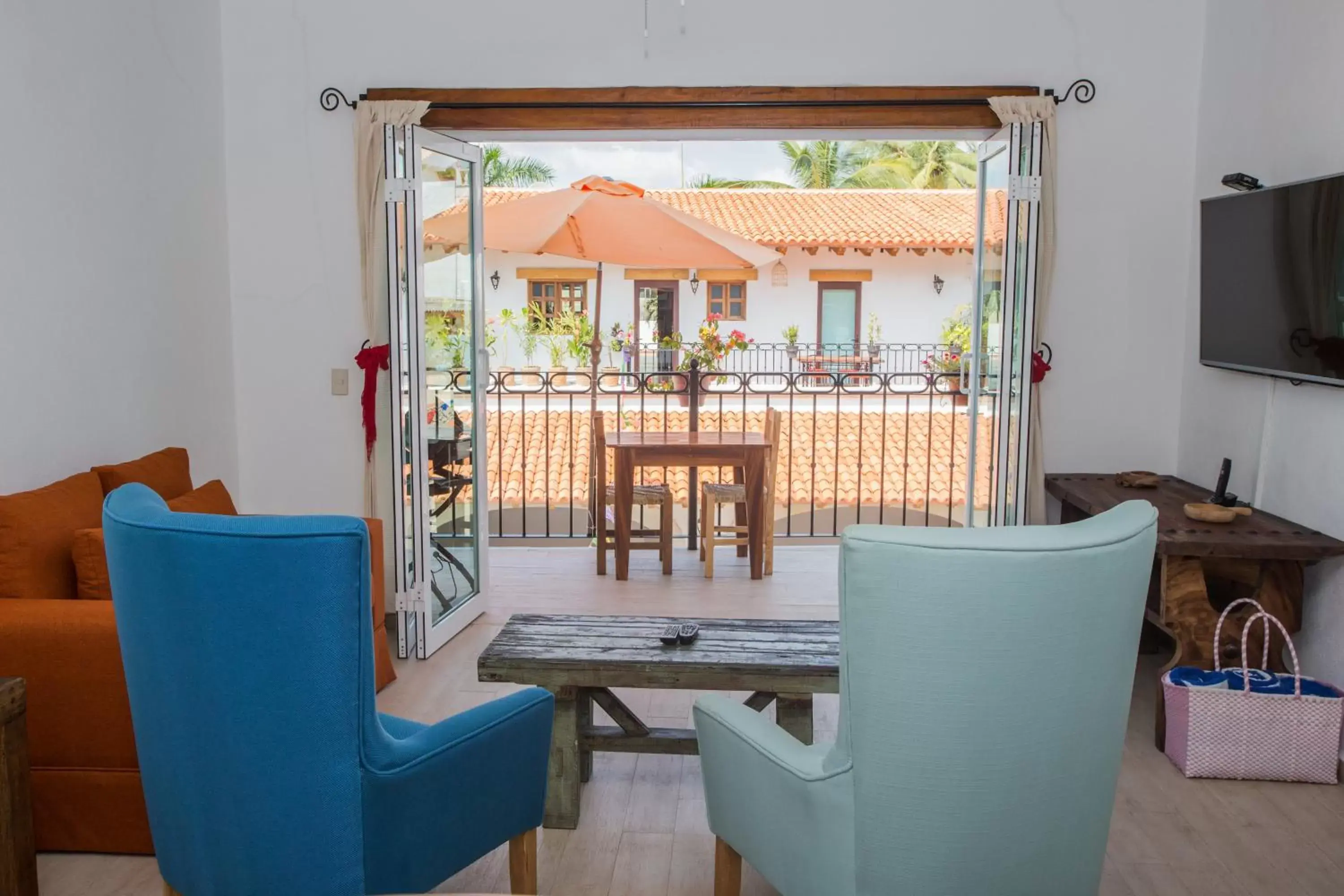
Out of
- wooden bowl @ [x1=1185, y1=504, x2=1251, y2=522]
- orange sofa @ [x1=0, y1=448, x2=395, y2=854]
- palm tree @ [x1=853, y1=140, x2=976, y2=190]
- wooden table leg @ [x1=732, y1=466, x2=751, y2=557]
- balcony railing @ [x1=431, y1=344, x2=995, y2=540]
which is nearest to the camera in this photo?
orange sofa @ [x1=0, y1=448, x2=395, y2=854]

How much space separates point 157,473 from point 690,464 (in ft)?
8.63

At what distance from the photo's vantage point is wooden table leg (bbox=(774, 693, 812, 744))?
9.34 ft

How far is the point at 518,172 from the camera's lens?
2034cm

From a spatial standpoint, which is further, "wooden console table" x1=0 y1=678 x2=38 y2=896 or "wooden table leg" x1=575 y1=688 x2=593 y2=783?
"wooden table leg" x1=575 y1=688 x2=593 y2=783

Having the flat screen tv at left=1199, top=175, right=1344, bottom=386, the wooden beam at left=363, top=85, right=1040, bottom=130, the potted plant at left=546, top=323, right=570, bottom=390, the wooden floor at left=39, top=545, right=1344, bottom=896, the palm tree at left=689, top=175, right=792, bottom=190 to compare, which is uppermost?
the palm tree at left=689, top=175, right=792, bottom=190

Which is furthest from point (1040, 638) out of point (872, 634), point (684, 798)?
point (684, 798)

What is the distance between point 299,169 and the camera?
15.0ft

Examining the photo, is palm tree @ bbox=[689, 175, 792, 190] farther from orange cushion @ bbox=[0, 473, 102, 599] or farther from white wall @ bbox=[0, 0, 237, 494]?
orange cushion @ bbox=[0, 473, 102, 599]

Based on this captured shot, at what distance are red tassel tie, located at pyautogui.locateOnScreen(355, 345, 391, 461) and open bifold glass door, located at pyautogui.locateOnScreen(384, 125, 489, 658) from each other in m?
0.18

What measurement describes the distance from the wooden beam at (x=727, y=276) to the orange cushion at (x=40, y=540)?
41.5 ft

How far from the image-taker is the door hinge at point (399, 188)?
420 centimetres

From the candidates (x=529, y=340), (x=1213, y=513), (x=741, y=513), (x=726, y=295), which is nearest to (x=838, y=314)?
(x=726, y=295)

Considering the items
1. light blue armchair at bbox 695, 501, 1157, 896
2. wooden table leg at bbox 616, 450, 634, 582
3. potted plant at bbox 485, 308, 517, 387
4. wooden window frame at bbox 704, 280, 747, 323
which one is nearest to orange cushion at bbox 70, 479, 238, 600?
light blue armchair at bbox 695, 501, 1157, 896

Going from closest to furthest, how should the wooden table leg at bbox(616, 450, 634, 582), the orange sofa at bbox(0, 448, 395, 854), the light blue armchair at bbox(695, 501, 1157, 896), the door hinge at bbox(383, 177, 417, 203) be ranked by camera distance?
the light blue armchair at bbox(695, 501, 1157, 896) → the orange sofa at bbox(0, 448, 395, 854) → the door hinge at bbox(383, 177, 417, 203) → the wooden table leg at bbox(616, 450, 634, 582)
